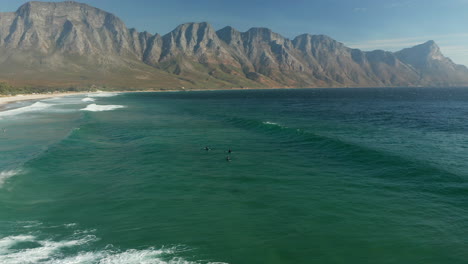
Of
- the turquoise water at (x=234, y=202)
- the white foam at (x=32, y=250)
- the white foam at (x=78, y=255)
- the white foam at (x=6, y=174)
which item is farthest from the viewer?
the white foam at (x=6, y=174)

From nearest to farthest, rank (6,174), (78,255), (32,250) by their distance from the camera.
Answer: (78,255) < (32,250) < (6,174)

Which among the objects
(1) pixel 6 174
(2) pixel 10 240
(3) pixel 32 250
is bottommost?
(3) pixel 32 250

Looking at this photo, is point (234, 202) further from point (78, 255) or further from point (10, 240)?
point (10, 240)

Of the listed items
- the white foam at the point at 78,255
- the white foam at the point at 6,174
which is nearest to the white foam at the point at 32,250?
the white foam at the point at 78,255

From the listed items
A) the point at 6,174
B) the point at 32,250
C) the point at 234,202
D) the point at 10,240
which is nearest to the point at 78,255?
the point at 32,250

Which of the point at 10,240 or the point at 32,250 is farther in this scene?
the point at 10,240

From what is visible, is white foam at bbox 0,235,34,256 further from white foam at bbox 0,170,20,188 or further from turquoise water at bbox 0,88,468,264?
white foam at bbox 0,170,20,188

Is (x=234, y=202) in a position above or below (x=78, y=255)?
above

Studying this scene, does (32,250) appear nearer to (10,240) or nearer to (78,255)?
(10,240)

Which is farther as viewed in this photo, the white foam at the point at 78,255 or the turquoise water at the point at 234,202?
the turquoise water at the point at 234,202

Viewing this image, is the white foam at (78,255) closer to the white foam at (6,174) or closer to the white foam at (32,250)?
the white foam at (32,250)

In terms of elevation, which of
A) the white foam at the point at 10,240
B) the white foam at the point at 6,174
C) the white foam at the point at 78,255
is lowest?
the white foam at the point at 78,255

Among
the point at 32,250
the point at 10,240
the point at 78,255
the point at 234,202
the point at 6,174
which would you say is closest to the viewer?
the point at 78,255

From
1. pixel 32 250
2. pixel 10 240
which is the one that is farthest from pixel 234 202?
pixel 10 240
